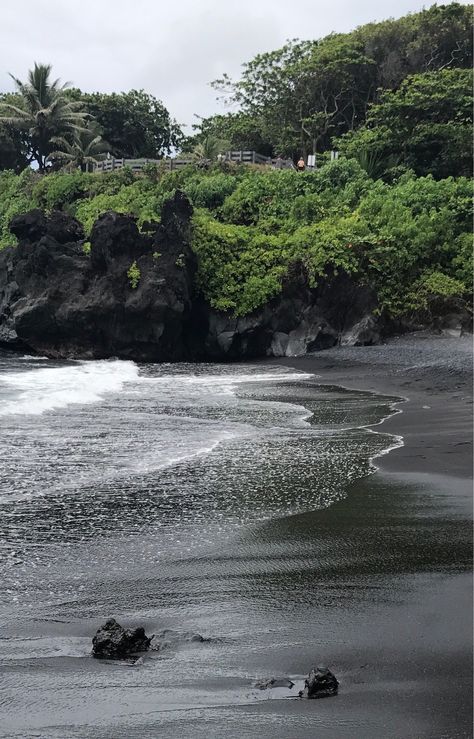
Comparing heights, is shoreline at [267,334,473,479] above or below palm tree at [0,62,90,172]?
below

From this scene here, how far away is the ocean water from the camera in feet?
11.3

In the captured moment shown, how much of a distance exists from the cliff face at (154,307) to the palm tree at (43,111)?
660 inches

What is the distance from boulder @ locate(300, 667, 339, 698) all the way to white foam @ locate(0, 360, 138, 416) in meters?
9.89

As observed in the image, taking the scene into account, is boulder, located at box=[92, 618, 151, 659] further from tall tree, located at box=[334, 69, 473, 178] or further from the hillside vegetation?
tall tree, located at box=[334, 69, 473, 178]

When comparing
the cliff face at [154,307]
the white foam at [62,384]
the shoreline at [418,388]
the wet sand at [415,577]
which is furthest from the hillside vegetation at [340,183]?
the wet sand at [415,577]

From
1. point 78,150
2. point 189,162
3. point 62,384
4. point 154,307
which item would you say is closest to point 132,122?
point 78,150

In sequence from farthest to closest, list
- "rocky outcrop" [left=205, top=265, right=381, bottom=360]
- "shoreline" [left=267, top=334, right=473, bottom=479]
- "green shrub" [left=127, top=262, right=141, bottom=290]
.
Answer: "green shrub" [left=127, top=262, right=141, bottom=290] < "rocky outcrop" [left=205, top=265, right=381, bottom=360] < "shoreline" [left=267, top=334, right=473, bottom=479]

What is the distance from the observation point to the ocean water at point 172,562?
11.3 feet

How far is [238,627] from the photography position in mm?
4258

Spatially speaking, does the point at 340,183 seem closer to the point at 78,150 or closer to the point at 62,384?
the point at 78,150

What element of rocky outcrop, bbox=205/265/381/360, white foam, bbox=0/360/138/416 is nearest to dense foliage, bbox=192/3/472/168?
rocky outcrop, bbox=205/265/381/360

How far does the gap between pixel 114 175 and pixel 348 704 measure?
113 feet

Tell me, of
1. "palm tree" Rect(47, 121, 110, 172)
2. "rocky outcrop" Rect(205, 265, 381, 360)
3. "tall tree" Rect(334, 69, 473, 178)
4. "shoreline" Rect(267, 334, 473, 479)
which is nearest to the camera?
"shoreline" Rect(267, 334, 473, 479)

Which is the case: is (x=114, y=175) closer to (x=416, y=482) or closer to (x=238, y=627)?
(x=416, y=482)
